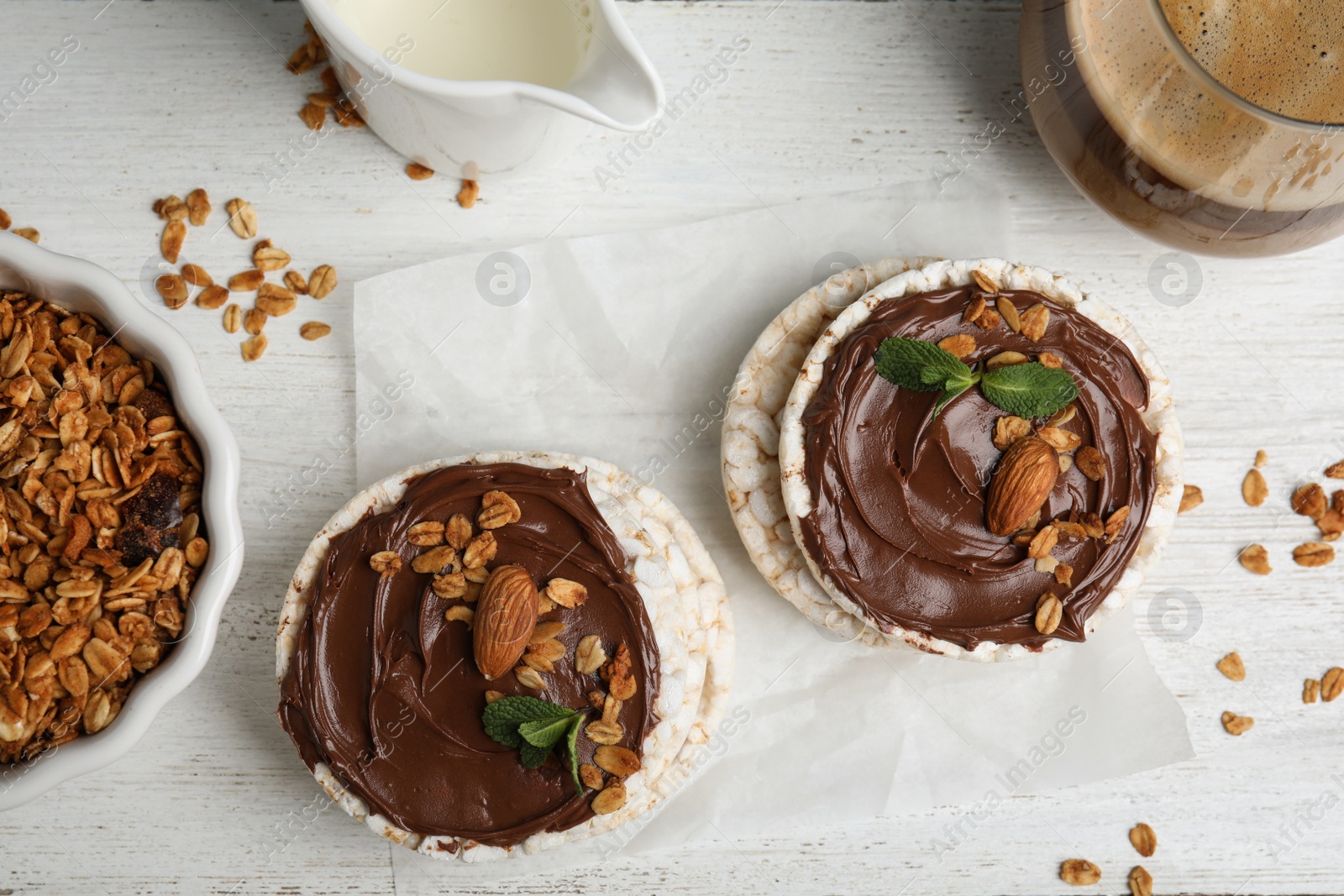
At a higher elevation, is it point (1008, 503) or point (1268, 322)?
point (1268, 322)

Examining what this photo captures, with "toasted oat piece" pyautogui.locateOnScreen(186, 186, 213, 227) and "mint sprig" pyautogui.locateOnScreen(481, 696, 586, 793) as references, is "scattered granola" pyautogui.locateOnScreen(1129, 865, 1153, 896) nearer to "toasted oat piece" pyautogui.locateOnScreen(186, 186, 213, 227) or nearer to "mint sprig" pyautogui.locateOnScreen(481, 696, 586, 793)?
"mint sprig" pyautogui.locateOnScreen(481, 696, 586, 793)

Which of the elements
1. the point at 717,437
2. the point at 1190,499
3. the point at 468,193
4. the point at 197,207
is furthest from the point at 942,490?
the point at 197,207

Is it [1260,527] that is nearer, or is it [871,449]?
[871,449]

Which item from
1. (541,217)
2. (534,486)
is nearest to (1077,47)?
(541,217)

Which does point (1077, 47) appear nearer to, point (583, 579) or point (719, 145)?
point (719, 145)

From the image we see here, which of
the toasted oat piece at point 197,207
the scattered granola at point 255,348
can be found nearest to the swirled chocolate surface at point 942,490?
the scattered granola at point 255,348

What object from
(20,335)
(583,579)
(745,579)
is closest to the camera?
(20,335)


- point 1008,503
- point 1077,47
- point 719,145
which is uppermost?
point 1077,47

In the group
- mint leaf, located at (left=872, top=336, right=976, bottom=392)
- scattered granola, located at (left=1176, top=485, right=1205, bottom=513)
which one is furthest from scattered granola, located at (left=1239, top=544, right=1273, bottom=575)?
mint leaf, located at (left=872, top=336, right=976, bottom=392)

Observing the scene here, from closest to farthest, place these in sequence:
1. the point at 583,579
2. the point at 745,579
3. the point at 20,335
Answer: the point at 20,335 → the point at 583,579 → the point at 745,579
